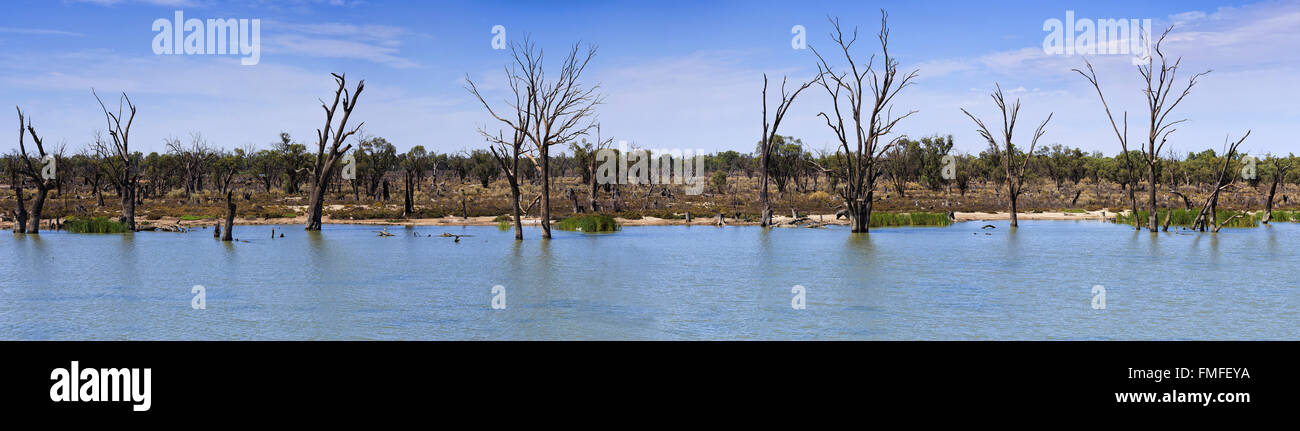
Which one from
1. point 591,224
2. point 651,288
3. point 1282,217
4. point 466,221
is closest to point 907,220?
point 591,224

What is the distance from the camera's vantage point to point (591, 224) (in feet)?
163

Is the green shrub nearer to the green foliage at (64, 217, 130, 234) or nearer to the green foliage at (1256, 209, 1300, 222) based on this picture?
the green foliage at (64, 217, 130, 234)

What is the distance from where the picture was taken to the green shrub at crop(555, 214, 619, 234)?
4953 cm

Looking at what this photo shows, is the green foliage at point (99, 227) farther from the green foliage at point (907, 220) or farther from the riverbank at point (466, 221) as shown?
the green foliage at point (907, 220)

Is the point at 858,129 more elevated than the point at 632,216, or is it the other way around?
the point at 858,129

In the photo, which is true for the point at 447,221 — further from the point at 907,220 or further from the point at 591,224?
the point at 907,220

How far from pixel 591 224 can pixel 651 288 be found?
970 inches

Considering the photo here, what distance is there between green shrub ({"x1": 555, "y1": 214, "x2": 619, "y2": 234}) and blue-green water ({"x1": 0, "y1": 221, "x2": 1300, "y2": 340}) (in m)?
7.33
